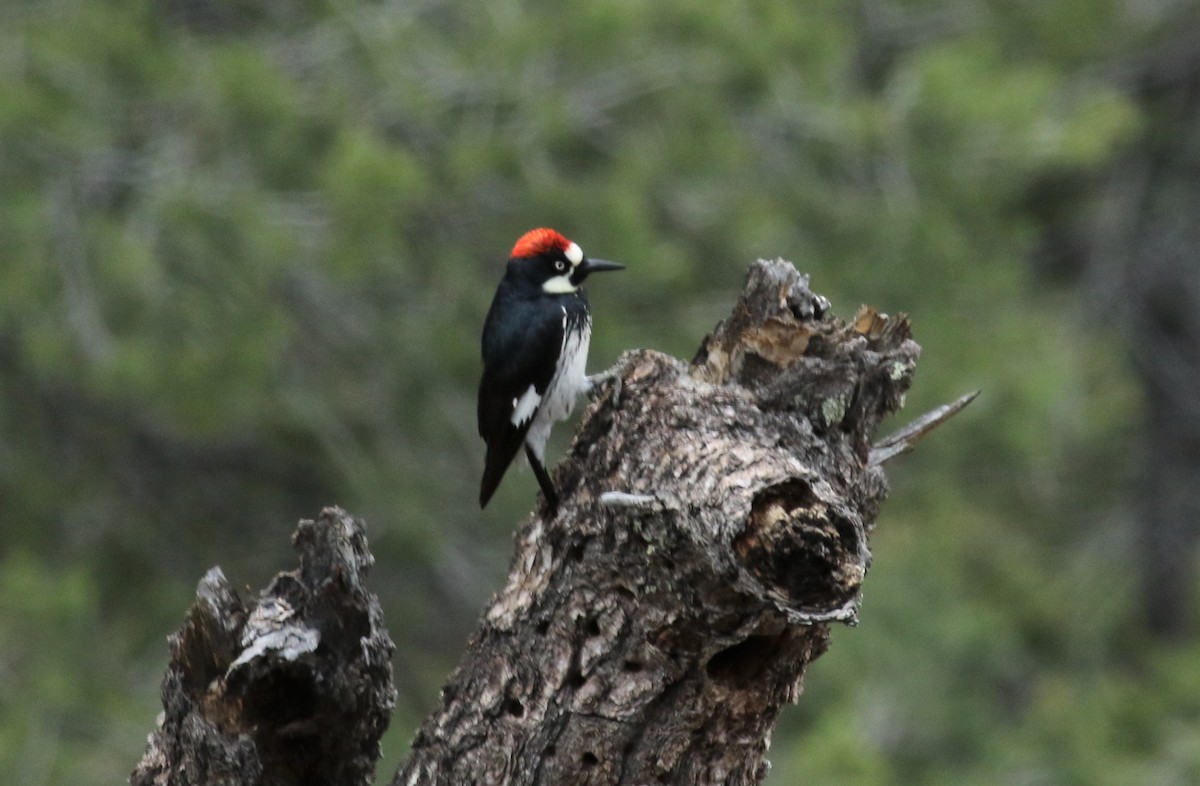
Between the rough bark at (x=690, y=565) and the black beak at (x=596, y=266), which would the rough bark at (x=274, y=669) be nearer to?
the rough bark at (x=690, y=565)

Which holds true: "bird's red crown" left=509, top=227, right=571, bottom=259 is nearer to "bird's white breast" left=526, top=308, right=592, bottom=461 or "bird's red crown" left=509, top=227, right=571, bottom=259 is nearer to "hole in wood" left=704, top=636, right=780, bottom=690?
"bird's white breast" left=526, top=308, right=592, bottom=461

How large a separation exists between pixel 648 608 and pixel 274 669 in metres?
0.72

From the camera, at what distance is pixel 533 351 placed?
14.3ft

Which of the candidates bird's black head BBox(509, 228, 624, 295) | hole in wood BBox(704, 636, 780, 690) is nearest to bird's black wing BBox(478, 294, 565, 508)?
bird's black head BBox(509, 228, 624, 295)

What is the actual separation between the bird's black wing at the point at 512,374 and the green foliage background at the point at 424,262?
1.91 meters

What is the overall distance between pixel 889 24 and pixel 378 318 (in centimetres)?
370

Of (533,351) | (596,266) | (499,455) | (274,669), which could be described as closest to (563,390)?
(533,351)

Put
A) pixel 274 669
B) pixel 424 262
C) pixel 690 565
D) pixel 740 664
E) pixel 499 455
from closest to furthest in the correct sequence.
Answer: pixel 690 565
pixel 740 664
pixel 274 669
pixel 499 455
pixel 424 262

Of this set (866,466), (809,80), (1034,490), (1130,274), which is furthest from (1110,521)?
(866,466)

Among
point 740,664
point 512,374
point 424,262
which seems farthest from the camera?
point 424,262

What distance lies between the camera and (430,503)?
820 centimetres

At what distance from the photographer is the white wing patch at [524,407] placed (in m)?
4.28

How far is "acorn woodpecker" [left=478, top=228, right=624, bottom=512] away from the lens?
4273 millimetres

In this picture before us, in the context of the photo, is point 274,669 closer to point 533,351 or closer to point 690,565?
point 690,565
